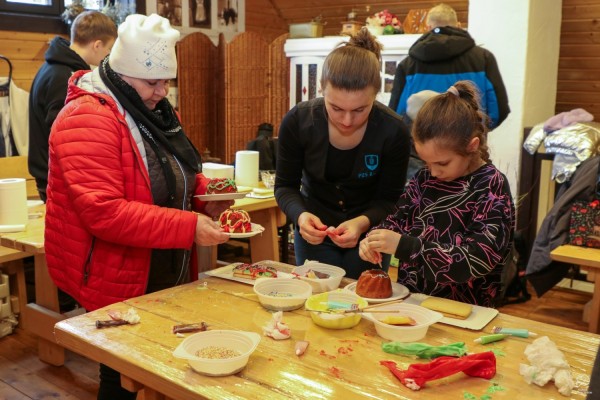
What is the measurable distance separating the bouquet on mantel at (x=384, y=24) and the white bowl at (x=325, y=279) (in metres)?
4.20

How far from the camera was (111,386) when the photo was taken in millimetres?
1931

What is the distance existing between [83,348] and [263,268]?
2.19 feet

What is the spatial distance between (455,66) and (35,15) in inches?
Result: 129

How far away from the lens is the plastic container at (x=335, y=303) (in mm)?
1628

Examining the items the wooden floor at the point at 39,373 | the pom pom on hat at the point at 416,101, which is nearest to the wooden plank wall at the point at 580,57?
the pom pom on hat at the point at 416,101

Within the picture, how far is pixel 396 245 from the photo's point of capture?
183cm

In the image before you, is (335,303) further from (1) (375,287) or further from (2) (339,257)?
(2) (339,257)

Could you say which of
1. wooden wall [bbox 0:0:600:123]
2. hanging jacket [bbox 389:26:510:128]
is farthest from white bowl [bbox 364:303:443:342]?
wooden wall [bbox 0:0:600:123]

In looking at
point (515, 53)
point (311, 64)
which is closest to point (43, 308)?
point (515, 53)

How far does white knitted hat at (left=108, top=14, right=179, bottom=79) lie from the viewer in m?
1.89

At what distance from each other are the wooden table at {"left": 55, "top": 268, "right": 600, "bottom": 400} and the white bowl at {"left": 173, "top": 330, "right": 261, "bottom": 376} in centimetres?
2

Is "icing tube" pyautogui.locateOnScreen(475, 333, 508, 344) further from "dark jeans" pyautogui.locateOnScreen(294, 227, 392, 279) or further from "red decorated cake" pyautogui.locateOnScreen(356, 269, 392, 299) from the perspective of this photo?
"dark jeans" pyautogui.locateOnScreen(294, 227, 392, 279)

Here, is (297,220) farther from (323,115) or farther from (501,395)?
(501,395)

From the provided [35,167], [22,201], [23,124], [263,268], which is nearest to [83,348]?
[263,268]
